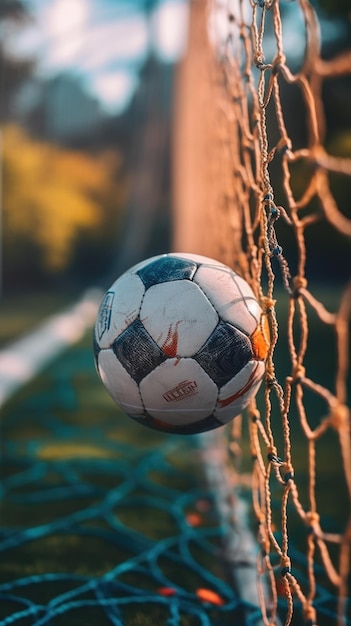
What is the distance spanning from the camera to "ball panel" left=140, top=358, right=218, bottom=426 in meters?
2.19

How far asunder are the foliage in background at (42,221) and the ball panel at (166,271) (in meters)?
15.8

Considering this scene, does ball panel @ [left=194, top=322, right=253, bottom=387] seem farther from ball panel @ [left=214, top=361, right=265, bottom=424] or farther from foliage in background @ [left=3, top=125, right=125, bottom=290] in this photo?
foliage in background @ [left=3, top=125, right=125, bottom=290]

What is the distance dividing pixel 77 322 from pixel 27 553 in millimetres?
8276

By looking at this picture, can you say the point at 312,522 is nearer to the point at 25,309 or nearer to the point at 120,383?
the point at 120,383

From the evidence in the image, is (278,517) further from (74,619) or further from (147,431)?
(147,431)

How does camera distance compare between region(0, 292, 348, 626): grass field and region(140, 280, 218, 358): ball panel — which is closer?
region(140, 280, 218, 358): ball panel

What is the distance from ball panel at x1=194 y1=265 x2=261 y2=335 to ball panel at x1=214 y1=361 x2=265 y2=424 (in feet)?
0.40

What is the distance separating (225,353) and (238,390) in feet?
0.45

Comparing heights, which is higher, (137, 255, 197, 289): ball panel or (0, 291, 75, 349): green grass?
(137, 255, 197, 289): ball panel

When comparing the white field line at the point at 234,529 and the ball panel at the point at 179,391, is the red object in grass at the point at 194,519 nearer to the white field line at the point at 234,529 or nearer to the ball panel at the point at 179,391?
the white field line at the point at 234,529

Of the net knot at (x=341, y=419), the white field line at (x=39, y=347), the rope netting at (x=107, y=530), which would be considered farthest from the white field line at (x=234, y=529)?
the white field line at (x=39, y=347)

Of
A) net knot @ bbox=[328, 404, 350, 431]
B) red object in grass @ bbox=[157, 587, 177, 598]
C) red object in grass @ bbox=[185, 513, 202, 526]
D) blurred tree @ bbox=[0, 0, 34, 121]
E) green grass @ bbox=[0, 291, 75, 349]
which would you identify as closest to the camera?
net knot @ bbox=[328, 404, 350, 431]

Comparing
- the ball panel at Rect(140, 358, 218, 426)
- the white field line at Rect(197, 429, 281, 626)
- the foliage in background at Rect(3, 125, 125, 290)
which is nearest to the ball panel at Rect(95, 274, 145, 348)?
the ball panel at Rect(140, 358, 218, 426)

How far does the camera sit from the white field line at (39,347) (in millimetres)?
6898
